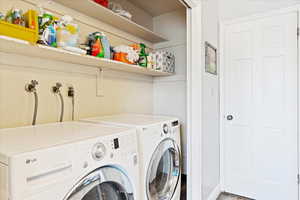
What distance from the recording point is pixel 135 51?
1931mm

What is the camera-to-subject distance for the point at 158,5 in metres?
2.44

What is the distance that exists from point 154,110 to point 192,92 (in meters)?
0.99

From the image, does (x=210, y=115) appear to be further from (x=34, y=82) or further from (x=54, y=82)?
(x=34, y=82)

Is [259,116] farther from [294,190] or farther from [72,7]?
[72,7]

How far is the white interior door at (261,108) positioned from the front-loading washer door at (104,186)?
178 centimetres

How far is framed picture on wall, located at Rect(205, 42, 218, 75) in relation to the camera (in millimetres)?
2050

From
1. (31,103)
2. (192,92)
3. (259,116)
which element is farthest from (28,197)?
(259,116)

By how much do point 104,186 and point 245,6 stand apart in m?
2.54

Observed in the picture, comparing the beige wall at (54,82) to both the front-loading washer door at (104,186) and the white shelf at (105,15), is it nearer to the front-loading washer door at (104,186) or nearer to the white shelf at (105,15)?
the white shelf at (105,15)

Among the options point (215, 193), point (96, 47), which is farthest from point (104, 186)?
point (215, 193)

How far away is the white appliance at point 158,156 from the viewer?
1.25m

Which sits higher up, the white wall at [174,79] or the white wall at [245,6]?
the white wall at [245,6]

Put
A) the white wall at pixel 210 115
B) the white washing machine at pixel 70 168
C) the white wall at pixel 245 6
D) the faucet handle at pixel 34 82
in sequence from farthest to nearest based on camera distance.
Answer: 1. the white wall at pixel 245 6
2. the white wall at pixel 210 115
3. the faucet handle at pixel 34 82
4. the white washing machine at pixel 70 168

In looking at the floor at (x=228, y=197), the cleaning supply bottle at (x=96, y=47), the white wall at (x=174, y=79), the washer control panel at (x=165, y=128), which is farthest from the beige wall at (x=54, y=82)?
the floor at (x=228, y=197)
